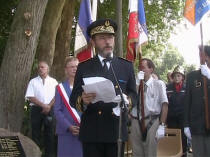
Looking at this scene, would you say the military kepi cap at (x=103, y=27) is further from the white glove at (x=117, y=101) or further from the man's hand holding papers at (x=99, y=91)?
the white glove at (x=117, y=101)

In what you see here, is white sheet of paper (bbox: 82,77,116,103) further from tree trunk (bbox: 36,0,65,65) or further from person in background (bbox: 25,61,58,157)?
tree trunk (bbox: 36,0,65,65)

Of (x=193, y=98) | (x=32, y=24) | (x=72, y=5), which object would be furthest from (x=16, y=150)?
(x=72, y=5)

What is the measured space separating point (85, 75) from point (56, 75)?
8961 millimetres

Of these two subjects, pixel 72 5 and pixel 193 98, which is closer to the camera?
pixel 193 98

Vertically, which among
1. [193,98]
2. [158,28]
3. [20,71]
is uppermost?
[158,28]

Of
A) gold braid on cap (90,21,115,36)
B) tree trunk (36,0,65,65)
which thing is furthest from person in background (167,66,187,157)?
gold braid on cap (90,21,115,36)

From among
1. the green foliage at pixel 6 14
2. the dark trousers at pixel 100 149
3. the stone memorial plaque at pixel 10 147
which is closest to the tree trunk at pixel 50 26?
the green foliage at pixel 6 14

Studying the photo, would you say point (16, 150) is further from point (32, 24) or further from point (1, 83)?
point (32, 24)

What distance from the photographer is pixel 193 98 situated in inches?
244

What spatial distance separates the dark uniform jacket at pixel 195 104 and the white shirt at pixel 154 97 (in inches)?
43.0

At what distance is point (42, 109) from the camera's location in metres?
8.45

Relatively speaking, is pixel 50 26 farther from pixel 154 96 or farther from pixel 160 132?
pixel 160 132

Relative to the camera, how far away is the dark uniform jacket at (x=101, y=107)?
4258mm

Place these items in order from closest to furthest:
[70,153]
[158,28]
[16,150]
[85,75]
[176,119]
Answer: [85,75], [16,150], [70,153], [176,119], [158,28]
